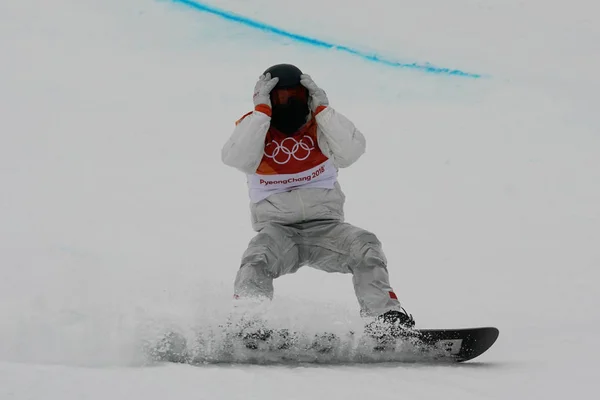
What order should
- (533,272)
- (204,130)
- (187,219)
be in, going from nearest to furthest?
1. (533,272)
2. (187,219)
3. (204,130)

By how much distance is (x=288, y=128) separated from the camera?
3.77 meters

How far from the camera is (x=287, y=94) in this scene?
3723mm

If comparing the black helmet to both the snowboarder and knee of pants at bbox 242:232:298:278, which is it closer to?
the snowboarder

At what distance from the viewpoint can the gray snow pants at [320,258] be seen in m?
3.32

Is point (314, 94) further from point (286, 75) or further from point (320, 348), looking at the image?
point (320, 348)

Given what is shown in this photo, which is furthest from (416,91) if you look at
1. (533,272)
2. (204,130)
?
(533,272)

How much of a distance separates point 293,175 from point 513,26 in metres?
7.05

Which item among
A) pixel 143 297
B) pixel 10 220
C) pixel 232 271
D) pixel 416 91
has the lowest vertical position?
pixel 143 297

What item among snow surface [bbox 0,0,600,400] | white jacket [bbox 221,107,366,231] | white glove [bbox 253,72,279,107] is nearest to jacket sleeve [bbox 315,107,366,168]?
white jacket [bbox 221,107,366,231]

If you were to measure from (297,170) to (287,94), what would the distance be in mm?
392

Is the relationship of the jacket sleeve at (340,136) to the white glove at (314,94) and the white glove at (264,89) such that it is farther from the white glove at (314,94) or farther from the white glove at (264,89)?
the white glove at (264,89)

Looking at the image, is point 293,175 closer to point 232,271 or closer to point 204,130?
point 232,271

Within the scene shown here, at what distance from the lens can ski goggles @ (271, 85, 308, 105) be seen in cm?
372

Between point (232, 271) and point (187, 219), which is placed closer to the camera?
point (232, 271)
